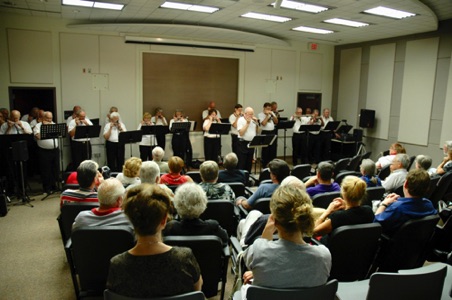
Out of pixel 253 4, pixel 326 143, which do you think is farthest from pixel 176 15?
pixel 326 143

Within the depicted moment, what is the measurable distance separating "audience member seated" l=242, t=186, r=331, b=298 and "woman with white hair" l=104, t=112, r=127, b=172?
20.5 ft

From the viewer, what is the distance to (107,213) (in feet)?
8.48

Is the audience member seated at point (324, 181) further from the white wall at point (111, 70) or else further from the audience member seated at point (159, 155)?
the white wall at point (111, 70)

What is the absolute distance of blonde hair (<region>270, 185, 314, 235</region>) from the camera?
6.01 ft

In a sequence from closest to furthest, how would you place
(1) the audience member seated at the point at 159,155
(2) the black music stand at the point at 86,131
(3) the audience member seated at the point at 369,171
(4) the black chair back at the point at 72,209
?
(4) the black chair back at the point at 72,209 → (3) the audience member seated at the point at 369,171 → (1) the audience member seated at the point at 159,155 → (2) the black music stand at the point at 86,131

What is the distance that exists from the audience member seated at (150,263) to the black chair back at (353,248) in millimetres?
1204

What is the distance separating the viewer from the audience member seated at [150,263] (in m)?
1.60

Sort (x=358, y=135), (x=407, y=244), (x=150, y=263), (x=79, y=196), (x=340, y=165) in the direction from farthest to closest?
(x=358, y=135) < (x=340, y=165) < (x=79, y=196) < (x=407, y=244) < (x=150, y=263)

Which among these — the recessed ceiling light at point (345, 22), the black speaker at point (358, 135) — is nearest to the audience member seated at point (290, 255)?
the recessed ceiling light at point (345, 22)

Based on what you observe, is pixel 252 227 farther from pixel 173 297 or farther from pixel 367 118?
pixel 367 118

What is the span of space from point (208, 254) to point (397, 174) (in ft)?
9.98

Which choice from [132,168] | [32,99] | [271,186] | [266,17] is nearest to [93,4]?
[266,17]

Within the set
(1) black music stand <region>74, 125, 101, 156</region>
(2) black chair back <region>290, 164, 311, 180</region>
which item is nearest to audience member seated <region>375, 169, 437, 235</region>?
(2) black chair back <region>290, 164, 311, 180</region>

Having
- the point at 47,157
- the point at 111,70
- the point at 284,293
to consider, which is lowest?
the point at 47,157
